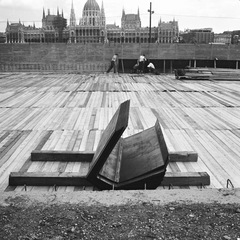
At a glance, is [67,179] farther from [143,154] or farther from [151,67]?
[151,67]

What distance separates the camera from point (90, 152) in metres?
5.62

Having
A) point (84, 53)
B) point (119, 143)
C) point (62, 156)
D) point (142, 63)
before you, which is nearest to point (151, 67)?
point (142, 63)

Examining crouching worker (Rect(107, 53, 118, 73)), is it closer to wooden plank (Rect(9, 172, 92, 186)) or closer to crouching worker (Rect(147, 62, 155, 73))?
crouching worker (Rect(147, 62, 155, 73))

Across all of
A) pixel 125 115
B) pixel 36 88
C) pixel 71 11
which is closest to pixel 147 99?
pixel 36 88

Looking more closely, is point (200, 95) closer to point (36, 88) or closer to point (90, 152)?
point (36, 88)

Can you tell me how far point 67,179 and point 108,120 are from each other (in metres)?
4.09

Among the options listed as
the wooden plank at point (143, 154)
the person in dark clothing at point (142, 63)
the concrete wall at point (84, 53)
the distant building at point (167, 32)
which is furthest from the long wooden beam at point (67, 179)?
the distant building at point (167, 32)

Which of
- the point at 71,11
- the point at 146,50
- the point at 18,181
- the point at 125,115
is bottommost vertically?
the point at 18,181

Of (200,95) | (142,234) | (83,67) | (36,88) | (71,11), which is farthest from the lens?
(71,11)

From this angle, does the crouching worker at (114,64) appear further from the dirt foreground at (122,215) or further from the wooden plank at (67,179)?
the dirt foreground at (122,215)

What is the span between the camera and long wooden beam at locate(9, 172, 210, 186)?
4.60m

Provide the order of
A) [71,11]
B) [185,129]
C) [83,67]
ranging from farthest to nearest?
[71,11] < [83,67] < [185,129]

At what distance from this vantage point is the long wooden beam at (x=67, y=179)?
15.1 ft

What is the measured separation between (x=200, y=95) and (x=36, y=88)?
718 cm
